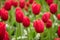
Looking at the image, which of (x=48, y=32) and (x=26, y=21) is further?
(x=48, y=32)

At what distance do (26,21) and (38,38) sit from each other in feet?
0.92

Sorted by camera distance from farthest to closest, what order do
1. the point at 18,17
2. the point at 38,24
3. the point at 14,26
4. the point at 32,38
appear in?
the point at 14,26 < the point at 32,38 < the point at 18,17 < the point at 38,24

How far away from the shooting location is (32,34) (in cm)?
183

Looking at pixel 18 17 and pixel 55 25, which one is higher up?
pixel 18 17

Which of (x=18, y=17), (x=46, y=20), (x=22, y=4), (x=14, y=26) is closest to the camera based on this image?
(x=18, y=17)

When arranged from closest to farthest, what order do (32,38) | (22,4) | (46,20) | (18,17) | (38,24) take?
(38,24), (18,17), (46,20), (32,38), (22,4)

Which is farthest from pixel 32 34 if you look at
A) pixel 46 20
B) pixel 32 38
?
pixel 46 20

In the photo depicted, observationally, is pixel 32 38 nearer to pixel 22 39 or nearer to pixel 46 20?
pixel 22 39

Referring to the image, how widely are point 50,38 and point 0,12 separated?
51 cm

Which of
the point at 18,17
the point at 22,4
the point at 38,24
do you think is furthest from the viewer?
the point at 22,4

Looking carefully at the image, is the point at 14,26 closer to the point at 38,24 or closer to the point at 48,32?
the point at 48,32

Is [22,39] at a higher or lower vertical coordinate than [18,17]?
lower

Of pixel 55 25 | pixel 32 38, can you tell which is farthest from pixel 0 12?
pixel 55 25

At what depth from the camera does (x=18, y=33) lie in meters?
1.80
